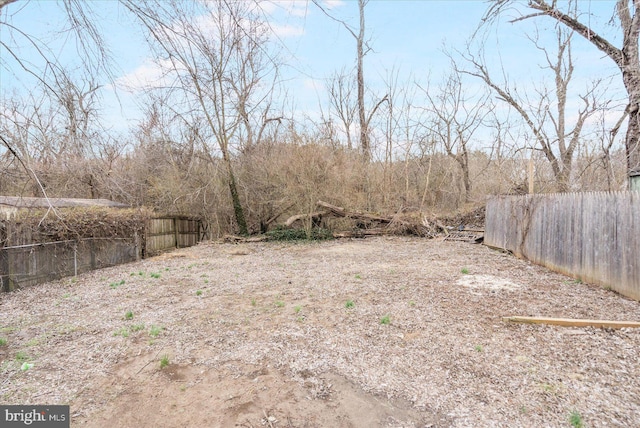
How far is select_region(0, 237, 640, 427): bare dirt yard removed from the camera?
2318 mm

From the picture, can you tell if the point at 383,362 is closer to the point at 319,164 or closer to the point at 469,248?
the point at 469,248

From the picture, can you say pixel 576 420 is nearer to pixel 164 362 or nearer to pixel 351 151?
pixel 164 362

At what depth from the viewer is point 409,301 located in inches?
182

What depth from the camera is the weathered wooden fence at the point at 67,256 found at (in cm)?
586

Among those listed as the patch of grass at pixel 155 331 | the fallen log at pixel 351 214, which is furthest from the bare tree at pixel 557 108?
the patch of grass at pixel 155 331

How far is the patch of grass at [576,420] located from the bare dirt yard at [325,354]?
0.05 ft

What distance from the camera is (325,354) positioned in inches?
124

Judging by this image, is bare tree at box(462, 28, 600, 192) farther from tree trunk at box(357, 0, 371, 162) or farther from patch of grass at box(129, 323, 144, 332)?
patch of grass at box(129, 323, 144, 332)

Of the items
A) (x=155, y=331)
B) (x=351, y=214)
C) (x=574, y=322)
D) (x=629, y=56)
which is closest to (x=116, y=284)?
(x=155, y=331)

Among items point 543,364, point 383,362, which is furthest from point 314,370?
point 543,364

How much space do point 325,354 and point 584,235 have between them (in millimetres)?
4994

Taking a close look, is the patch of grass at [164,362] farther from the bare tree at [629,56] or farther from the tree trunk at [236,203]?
the tree trunk at [236,203]

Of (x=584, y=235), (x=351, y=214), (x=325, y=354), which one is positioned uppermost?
(x=351, y=214)

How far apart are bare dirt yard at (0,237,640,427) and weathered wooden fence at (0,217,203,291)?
1.27 ft
